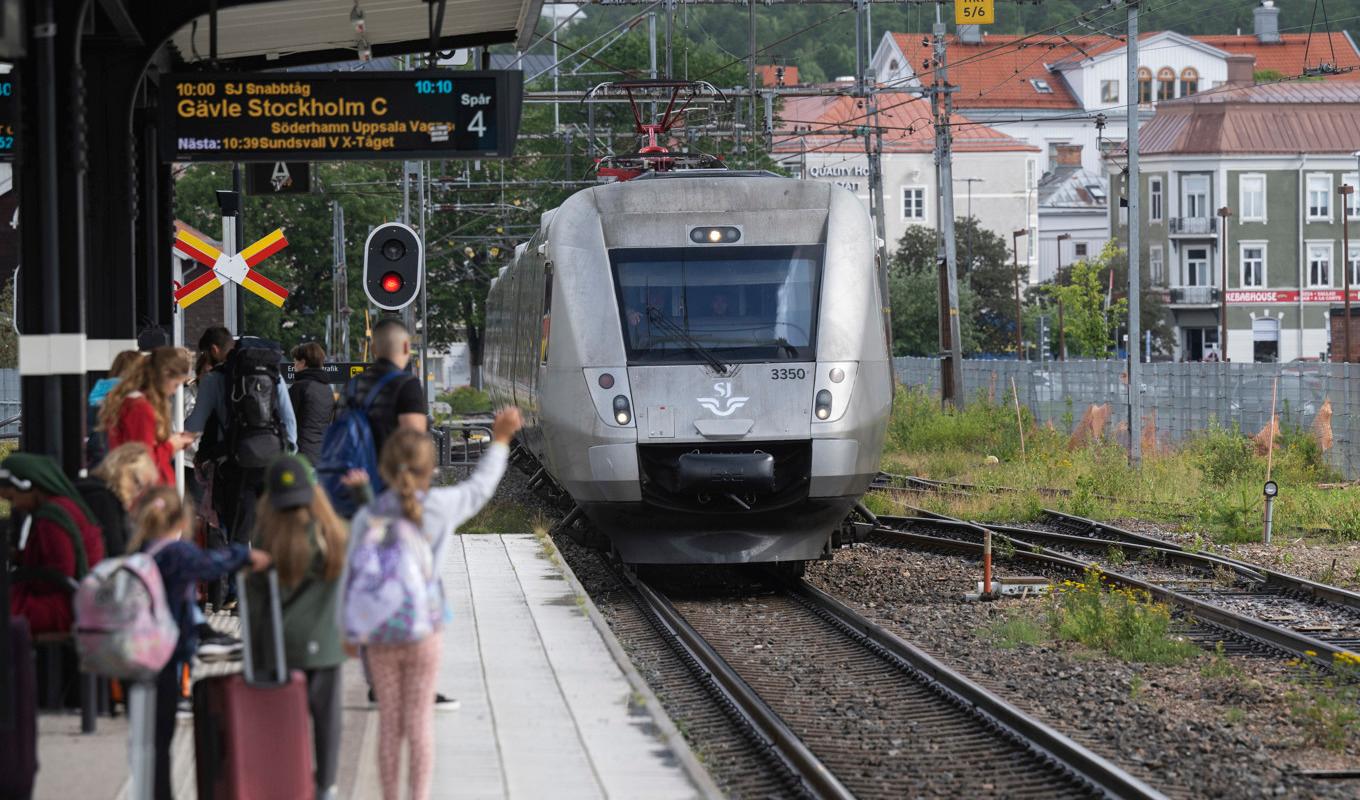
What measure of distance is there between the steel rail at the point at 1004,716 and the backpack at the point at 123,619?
4.15 metres

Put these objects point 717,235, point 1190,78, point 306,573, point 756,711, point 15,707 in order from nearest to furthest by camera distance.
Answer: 1. point 306,573
2. point 15,707
3. point 756,711
4. point 717,235
5. point 1190,78

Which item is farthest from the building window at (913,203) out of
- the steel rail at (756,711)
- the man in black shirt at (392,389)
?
the man in black shirt at (392,389)

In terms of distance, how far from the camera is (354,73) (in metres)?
10.7

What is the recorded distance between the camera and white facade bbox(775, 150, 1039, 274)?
95.5m

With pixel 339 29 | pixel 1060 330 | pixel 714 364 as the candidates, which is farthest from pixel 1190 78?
pixel 339 29

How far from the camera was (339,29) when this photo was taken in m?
12.5

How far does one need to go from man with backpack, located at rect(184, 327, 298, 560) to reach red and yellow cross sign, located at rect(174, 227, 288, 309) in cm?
404

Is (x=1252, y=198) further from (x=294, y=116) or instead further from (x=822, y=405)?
(x=294, y=116)

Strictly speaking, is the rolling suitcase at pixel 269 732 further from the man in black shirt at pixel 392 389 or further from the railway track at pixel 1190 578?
the railway track at pixel 1190 578

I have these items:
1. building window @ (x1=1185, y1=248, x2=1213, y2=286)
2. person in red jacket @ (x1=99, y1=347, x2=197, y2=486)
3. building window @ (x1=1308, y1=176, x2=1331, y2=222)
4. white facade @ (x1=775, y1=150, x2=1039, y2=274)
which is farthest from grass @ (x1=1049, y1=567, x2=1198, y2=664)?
white facade @ (x1=775, y1=150, x2=1039, y2=274)

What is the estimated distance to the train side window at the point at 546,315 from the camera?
49.5 ft

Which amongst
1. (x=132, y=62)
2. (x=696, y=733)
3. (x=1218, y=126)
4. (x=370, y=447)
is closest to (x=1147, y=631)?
(x=696, y=733)


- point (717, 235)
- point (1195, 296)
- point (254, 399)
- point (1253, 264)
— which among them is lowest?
point (254, 399)

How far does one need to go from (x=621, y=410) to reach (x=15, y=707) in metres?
7.92
